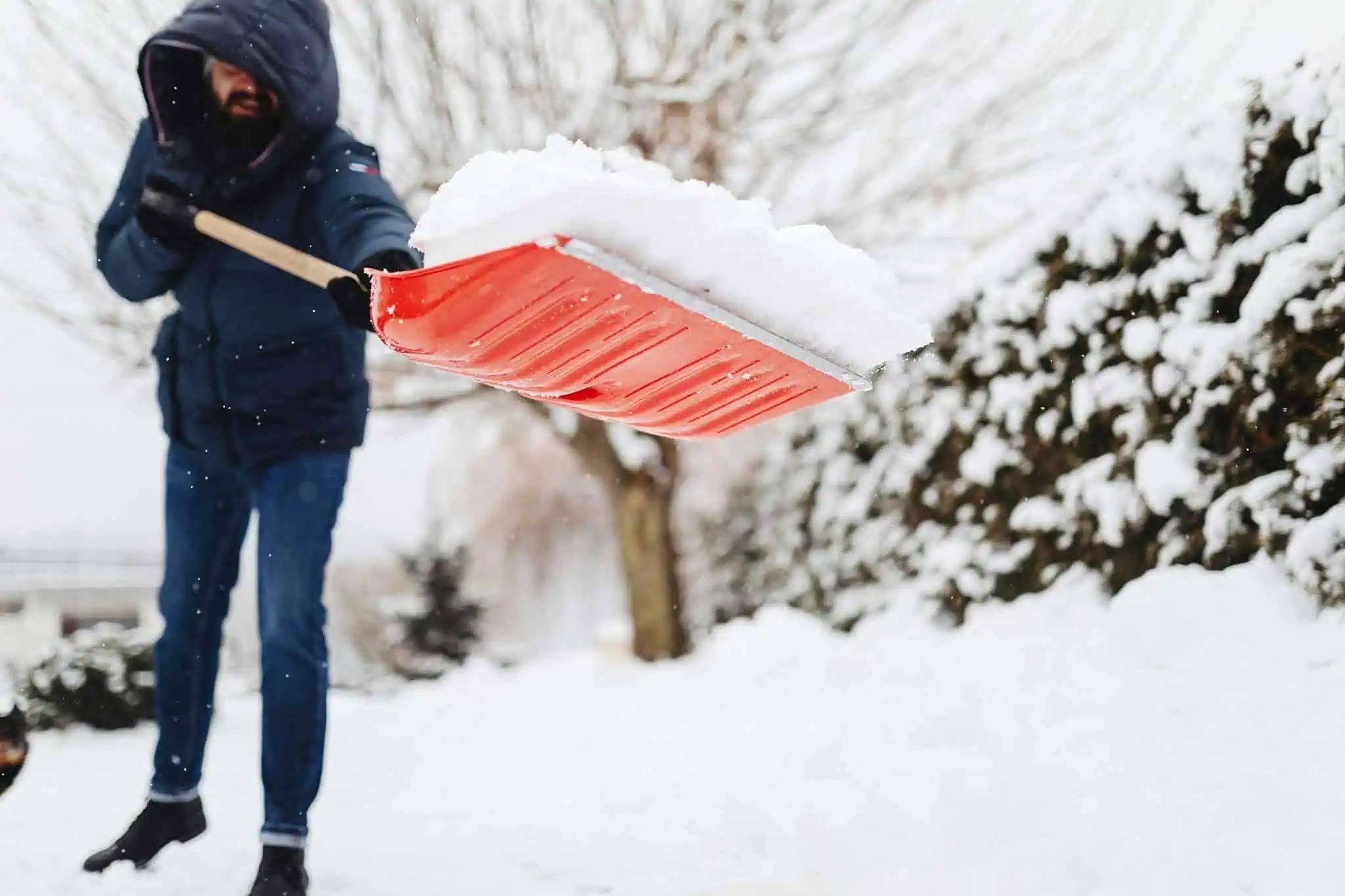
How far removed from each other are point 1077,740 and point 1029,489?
1.49 meters

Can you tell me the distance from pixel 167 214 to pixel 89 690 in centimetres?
390

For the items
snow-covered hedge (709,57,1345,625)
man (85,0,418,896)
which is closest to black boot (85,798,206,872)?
man (85,0,418,896)

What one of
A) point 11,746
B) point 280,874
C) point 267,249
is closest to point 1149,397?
point 267,249

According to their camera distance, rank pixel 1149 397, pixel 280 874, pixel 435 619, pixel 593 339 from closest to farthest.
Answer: pixel 593 339
pixel 280 874
pixel 1149 397
pixel 435 619

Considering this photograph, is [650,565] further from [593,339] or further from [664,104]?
[593,339]

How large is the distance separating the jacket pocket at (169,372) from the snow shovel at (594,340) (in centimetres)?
51

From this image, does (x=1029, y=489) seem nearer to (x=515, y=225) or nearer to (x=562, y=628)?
(x=515, y=225)

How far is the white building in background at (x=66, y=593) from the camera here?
14703 millimetres

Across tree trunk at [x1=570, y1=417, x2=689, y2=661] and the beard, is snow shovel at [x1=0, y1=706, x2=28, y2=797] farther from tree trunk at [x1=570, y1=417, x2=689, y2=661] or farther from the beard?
tree trunk at [x1=570, y1=417, x2=689, y2=661]

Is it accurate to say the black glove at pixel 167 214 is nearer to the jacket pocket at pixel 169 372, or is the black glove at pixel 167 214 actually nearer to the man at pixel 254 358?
the man at pixel 254 358

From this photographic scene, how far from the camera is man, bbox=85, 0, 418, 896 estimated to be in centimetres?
191

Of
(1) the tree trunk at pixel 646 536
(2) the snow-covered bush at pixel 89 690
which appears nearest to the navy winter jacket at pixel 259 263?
(2) the snow-covered bush at pixel 89 690

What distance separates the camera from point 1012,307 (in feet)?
12.8

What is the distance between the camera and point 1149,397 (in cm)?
311
